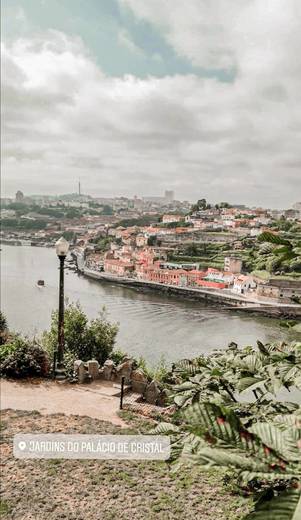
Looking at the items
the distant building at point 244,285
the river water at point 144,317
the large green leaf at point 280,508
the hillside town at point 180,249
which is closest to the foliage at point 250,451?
the large green leaf at point 280,508

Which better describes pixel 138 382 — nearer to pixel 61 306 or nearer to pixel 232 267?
pixel 61 306

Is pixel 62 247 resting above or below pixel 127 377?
above

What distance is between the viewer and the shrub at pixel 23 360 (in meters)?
5.98

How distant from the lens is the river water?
18.7m

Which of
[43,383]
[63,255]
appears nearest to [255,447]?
[63,255]

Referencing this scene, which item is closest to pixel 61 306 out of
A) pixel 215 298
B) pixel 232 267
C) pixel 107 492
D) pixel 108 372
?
pixel 108 372

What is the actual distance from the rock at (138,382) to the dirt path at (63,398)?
28 cm

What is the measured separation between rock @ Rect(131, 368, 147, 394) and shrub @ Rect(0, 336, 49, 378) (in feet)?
4.13

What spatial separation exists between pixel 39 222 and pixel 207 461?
90417mm

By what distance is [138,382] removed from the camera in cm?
591

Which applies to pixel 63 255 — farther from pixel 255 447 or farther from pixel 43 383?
pixel 255 447

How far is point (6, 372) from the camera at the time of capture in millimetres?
6008

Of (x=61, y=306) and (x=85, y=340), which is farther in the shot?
(x=85, y=340)

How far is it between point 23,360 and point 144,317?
19.0 metres
